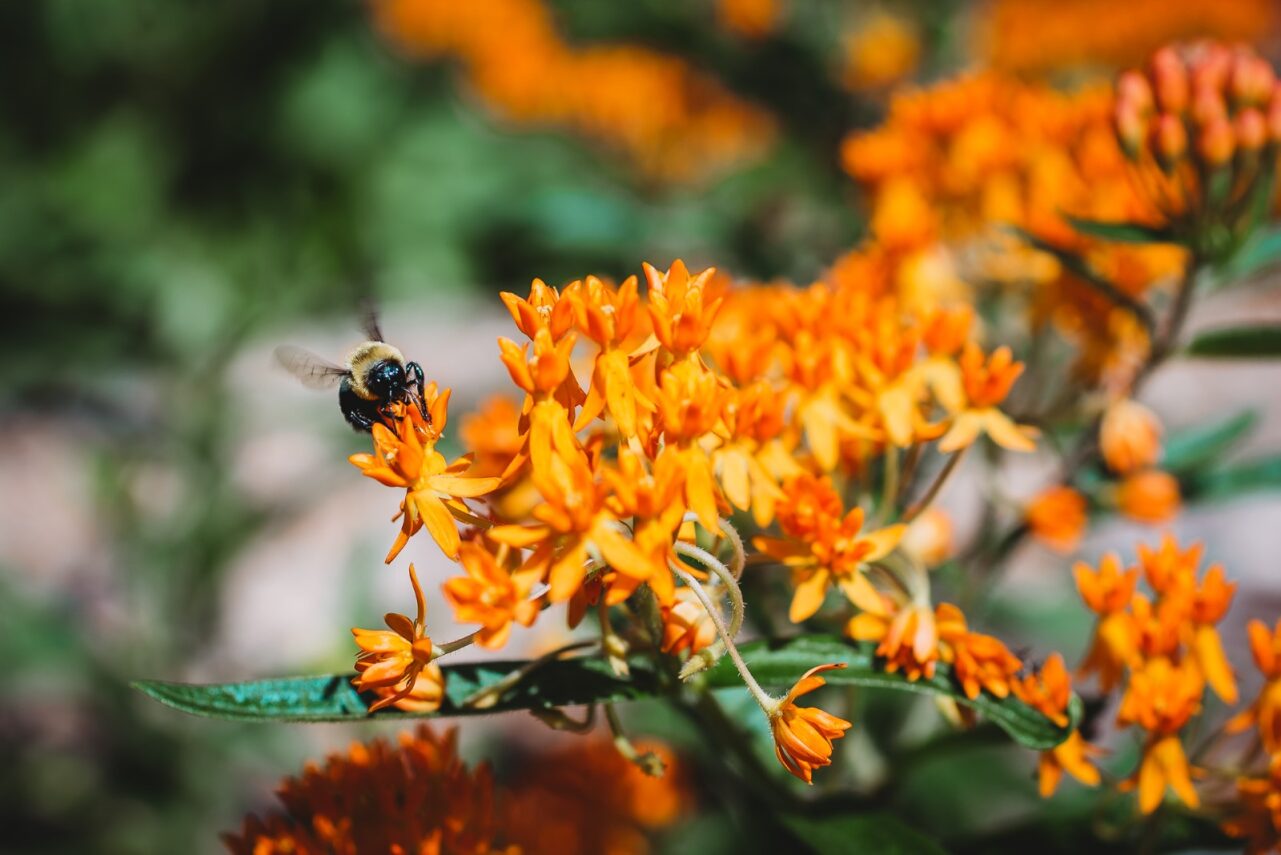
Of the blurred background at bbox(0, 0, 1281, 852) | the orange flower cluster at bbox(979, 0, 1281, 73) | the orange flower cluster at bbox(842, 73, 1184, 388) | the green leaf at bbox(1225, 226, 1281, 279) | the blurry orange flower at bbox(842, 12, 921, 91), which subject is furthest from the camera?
the orange flower cluster at bbox(979, 0, 1281, 73)

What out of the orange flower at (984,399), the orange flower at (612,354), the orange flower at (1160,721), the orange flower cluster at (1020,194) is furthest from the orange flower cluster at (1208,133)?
the orange flower at (612,354)

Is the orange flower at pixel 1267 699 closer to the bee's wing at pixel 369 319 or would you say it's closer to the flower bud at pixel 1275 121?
the flower bud at pixel 1275 121

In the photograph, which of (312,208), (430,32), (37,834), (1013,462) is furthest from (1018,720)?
(430,32)

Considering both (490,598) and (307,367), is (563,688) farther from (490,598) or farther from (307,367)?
(307,367)

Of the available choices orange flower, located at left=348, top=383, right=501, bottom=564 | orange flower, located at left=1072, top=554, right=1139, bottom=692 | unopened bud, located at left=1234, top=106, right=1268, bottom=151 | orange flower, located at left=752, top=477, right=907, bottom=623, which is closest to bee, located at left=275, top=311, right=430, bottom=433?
orange flower, located at left=348, top=383, right=501, bottom=564

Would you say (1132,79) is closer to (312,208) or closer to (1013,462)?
(1013,462)

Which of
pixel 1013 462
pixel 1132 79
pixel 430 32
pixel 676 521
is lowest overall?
pixel 1013 462

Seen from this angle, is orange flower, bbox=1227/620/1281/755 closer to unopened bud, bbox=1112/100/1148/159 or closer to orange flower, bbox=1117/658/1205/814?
orange flower, bbox=1117/658/1205/814
